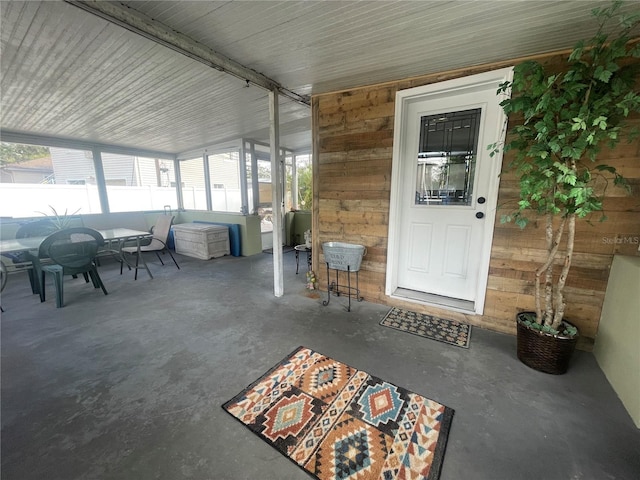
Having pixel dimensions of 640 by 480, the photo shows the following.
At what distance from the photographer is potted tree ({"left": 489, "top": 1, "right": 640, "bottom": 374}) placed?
4.82 ft

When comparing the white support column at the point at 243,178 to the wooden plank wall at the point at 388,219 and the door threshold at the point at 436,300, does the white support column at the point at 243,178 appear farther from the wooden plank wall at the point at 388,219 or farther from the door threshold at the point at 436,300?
the door threshold at the point at 436,300

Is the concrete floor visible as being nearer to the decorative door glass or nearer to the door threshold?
the door threshold

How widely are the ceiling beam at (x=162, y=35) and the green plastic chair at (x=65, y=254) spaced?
94.7 inches

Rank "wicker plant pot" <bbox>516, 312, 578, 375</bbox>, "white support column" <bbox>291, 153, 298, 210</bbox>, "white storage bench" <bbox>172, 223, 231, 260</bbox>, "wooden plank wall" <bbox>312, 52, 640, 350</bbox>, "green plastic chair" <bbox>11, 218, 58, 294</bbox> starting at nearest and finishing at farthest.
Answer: "wicker plant pot" <bbox>516, 312, 578, 375</bbox>, "wooden plank wall" <bbox>312, 52, 640, 350</bbox>, "green plastic chair" <bbox>11, 218, 58, 294</bbox>, "white storage bench" <bbox>172, 223, 231, 260</bbox>, "white support column" <bbox>291, 153, 298, 210</bbox>

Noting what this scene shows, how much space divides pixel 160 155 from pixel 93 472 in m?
6.76

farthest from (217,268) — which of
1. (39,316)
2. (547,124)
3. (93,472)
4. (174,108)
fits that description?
(547,124)

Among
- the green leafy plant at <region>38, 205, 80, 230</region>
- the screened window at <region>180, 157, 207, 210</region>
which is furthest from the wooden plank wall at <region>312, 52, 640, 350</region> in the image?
the green leafy plant at <region>38, 205, 80, 230</region>

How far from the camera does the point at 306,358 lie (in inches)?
79.0

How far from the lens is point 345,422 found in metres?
1.44

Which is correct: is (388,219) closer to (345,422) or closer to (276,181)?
(276,181)

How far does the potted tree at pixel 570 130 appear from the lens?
57.8 inches

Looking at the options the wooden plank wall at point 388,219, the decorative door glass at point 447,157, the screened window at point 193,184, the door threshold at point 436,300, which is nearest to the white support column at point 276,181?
the wooden plank wall at point 388,219

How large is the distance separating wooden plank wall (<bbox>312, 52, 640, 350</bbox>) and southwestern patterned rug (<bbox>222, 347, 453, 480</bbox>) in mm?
1378

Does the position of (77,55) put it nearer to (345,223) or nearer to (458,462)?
(345,223)
